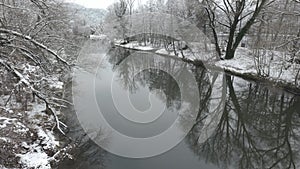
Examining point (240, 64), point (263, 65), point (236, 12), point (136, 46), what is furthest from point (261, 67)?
point (136, 46)

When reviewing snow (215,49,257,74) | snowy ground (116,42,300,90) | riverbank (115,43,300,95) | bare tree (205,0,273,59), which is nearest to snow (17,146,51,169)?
riverbank (115,43,300,95)

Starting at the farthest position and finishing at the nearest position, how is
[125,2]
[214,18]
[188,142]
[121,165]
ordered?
[125,2] → [214,18] → [188,142] → [121,165]

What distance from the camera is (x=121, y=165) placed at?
5.35 metres

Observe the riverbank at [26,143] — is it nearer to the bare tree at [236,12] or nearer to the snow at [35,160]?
the snow at [35,160]

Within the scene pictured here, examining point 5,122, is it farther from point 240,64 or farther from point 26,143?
point 240,64

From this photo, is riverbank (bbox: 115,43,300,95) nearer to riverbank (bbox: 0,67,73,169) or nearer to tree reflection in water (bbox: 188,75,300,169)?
tree reflection in water (bbox: 188,75,300,169)

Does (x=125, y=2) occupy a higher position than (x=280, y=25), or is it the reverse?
(x=125, y=2)

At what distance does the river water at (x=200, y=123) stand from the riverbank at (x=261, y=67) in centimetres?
54

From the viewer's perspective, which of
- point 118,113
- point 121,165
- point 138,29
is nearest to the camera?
point 121,165

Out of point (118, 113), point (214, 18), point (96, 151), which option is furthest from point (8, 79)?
point (214, 18)

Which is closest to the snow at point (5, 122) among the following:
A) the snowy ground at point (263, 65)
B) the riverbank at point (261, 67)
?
the riverbank at point (261, 67)

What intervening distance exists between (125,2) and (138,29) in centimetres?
1359

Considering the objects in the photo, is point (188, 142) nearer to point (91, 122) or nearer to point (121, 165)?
point (121, 165)

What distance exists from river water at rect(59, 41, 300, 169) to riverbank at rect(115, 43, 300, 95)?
1.77 ft
